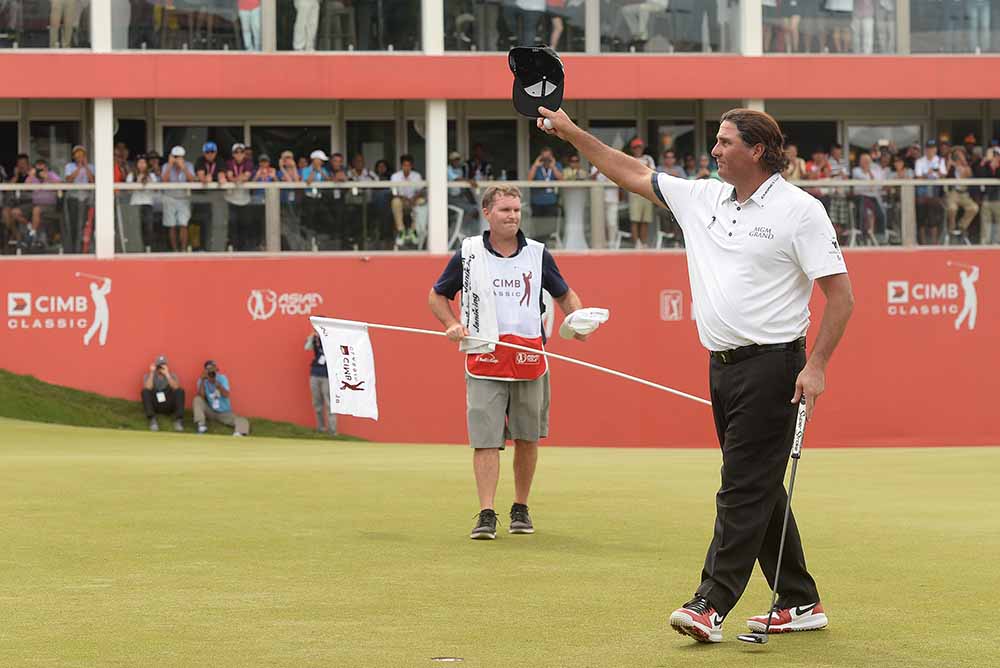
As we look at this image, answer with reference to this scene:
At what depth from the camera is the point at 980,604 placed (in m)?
8.27

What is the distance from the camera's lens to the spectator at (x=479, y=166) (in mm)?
31203

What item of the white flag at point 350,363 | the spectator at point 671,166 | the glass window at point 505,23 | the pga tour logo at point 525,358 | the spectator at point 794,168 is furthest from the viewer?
the spectator at point 671,166

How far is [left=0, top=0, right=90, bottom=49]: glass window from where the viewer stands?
29.3 metres

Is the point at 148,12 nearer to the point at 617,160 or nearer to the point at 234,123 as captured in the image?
the point at 234,123

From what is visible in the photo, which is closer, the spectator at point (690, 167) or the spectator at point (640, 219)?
the spectator at point (640, 219)

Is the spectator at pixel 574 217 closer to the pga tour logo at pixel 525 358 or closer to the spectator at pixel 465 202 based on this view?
the spectator at pixel 465 202

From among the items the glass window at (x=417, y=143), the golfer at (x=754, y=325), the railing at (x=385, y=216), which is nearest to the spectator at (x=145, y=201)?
the railing at (x=385, y=216)

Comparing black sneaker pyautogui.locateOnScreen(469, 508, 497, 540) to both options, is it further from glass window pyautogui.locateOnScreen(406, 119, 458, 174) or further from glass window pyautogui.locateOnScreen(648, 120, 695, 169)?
glass window pyautogui.locateOnScreen(648, 120, 695, 169)

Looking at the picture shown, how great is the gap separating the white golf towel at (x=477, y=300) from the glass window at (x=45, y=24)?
19.9 meters

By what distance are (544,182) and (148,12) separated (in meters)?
7.20

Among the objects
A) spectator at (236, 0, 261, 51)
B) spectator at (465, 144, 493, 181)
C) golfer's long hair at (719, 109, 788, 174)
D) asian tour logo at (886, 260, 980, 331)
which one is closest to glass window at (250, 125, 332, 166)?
spectator at (236, 0, 261, 51)

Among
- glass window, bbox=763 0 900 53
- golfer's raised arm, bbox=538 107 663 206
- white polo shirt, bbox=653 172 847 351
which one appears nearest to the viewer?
white polo shirt, bbox=653 172 847 351

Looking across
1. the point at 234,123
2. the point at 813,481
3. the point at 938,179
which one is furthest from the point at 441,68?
the point at 813,481

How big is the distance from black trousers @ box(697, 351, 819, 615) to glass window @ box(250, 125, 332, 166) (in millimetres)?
25482
